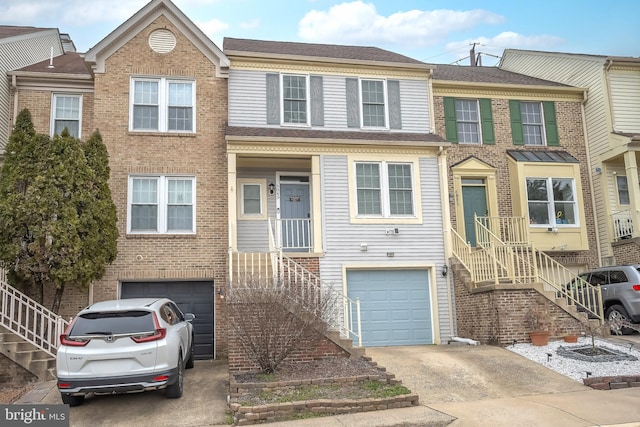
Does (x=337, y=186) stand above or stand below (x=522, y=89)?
below

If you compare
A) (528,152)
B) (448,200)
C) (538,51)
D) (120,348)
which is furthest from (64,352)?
(538,51)

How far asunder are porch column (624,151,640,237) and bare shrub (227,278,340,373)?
1170 cm

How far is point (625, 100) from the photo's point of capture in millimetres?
18266

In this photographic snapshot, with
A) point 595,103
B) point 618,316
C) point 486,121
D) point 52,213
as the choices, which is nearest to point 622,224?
point 595,103

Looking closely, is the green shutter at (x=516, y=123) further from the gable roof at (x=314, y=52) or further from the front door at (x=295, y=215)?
the front door at (x=295, y=215)

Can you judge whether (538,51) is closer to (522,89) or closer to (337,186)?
(522,89)

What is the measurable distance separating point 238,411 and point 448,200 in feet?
31.0

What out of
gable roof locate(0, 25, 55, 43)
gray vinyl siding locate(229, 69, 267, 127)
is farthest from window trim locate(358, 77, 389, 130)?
gable roof locate(0, 25, 55, 43)

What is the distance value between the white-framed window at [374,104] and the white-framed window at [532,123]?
199 inches

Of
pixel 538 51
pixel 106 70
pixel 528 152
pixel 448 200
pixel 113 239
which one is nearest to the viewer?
pixel 113 239

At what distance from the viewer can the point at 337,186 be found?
49.9ft

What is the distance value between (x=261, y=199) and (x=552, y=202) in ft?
29.4

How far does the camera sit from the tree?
37.9 ft

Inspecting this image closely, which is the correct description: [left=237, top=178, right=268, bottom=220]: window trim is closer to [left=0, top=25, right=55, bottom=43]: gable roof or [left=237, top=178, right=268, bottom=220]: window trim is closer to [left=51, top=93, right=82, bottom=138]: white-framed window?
[left=51, top=93, right=82, bottom=138]: white-framed window
